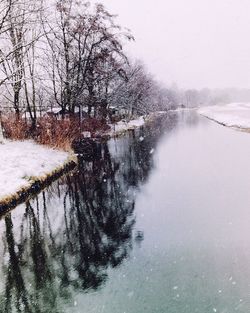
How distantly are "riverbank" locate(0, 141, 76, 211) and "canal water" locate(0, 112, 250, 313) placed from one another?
1.86ft

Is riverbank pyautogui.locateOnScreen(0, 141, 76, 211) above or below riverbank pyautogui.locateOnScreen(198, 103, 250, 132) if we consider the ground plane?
above

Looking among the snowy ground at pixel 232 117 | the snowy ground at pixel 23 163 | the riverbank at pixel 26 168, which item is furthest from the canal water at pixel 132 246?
the snowy ground at pixel 232 117

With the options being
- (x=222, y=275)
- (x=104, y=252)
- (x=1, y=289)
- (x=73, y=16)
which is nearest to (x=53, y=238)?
(x=104, y=252)

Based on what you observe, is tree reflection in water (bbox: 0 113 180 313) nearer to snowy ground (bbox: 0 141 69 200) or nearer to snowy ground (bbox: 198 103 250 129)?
snowy ground (bbox: 0 141 69 200)

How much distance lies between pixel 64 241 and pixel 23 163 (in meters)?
7.97

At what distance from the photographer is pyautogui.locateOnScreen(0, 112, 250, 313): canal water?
7.29 metres

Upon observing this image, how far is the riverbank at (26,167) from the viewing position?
14.6 metres

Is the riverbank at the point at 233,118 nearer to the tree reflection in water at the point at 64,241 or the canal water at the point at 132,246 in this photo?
the canal water at the point at 132,246

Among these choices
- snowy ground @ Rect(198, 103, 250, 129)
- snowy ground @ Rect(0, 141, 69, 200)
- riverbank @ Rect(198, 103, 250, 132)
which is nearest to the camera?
snowy ground @ Rect(0, 141, 69, 200)

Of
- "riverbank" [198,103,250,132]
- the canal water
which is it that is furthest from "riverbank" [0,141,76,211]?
"riverbank" [198,103,250,132]

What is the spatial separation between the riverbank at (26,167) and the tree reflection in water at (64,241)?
1.89 ft

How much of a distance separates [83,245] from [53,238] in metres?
1.12

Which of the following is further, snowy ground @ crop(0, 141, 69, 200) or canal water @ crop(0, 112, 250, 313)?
snowy ground @ crop(0, 141, 69, 200)

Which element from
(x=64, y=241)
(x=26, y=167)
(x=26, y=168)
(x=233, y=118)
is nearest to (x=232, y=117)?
(x=233, y=118)
